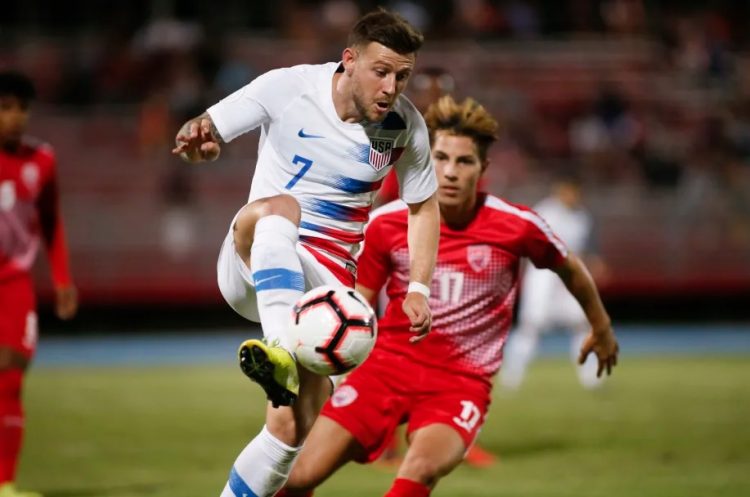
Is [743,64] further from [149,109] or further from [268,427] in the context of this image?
[268,427]

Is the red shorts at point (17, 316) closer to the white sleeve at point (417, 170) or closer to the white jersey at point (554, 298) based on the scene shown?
the white sleeve at point (417, 170)

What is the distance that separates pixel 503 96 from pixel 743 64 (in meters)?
4.92

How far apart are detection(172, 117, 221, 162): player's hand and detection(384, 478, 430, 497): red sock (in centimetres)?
181

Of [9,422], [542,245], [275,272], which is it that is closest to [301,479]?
[275,272]

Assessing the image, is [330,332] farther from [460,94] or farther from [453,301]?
[460,94]

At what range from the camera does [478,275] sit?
648 centimetres

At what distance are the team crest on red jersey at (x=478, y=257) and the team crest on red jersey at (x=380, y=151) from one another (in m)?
1.20

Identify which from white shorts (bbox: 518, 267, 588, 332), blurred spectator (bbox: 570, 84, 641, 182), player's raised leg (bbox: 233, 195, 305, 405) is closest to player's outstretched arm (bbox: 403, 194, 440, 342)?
player's raised leg (bbox: 233, 195, 305, 405)

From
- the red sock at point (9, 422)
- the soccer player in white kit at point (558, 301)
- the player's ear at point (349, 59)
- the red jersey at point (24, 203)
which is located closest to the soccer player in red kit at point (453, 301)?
the player's ear at point (349, 59)

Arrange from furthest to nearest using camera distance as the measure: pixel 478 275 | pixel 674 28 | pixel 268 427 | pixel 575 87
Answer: pixel 674 28, pixel 575 87, pixel 478 275, pixel 268 427

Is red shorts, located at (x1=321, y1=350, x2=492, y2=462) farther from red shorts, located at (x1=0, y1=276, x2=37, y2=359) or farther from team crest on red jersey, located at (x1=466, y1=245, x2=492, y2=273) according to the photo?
red shorts, located at (x1=0, y1=276, x2=37, y2=359)

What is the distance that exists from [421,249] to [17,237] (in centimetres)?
332

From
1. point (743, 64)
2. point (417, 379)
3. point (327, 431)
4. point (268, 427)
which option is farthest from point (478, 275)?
point (743, 64)

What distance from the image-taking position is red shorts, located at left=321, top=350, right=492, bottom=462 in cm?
611
